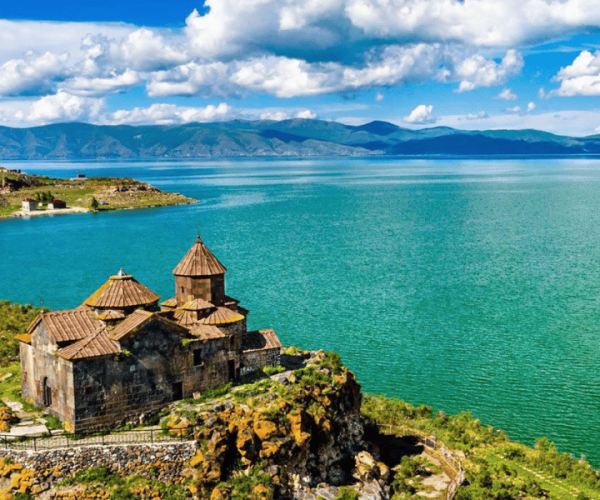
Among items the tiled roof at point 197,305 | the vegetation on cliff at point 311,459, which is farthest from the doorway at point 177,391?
the tiled roof at point 197,305

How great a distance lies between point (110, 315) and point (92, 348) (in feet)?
8.39

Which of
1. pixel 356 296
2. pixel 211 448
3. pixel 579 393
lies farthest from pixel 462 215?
pixel 211 448

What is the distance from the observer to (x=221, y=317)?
33.4 m

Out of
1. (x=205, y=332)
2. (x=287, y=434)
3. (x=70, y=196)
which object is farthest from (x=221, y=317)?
(x=70, y=196)

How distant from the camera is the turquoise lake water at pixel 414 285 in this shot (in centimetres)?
4644

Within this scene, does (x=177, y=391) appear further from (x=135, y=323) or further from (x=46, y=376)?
(x=46, y=376)

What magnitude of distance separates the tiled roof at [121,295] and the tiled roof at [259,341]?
549 centimetres

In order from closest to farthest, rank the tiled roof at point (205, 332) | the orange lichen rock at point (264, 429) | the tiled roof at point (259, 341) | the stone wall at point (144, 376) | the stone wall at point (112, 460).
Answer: the stone wall at point (112, 460)
the stone wall at point (144, 376)
the orange lichen rock at point (264, 429)
the tiled roof at point (205, 332)
the tiled roof at point (259, 341)

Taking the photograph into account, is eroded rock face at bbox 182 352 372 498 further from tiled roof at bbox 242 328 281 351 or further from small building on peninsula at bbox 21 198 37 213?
small building on peninsula at bbox 21 198 37 213

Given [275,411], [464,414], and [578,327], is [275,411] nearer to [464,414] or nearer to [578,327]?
[464,414]

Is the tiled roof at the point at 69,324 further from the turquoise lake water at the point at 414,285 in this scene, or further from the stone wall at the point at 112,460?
the turquoise lake water at the point at 414,285

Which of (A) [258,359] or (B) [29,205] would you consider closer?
(A) [258,359]

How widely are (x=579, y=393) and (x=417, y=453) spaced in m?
15.3

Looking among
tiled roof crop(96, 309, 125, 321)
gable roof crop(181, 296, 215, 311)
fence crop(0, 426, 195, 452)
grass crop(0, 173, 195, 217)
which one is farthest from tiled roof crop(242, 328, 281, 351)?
grass crop(0, 173, 195, 217)
